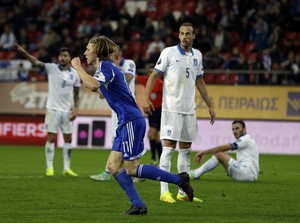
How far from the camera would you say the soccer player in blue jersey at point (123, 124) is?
9844 millimetres

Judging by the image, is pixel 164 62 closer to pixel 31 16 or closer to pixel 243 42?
pixel 243 42

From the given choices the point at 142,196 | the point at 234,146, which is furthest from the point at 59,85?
the point at 142,196

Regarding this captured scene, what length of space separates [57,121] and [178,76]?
5296 millimetres

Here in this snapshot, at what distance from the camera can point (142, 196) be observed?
490 inches

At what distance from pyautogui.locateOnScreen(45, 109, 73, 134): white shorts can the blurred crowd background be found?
8548mm

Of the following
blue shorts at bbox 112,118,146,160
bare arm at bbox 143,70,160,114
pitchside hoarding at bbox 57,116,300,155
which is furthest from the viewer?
pitchside hoarding at bbox 57,116,300,155

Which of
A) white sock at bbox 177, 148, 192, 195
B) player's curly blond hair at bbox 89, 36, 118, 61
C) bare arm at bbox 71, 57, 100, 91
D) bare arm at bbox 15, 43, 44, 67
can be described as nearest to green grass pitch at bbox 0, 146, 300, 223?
white sock at bbox 177, 148, 192, 195

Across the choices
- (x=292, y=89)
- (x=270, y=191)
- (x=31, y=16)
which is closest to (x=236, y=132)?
(x=270, y=191)

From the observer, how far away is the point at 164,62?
11797 millimetres

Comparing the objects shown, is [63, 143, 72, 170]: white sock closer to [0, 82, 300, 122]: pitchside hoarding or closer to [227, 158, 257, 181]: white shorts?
[227, 158, 257, 181]: white shorts

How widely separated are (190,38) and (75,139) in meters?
15.3

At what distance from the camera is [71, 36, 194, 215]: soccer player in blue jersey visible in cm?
984

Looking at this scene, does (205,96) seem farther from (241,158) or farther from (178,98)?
(241,158)

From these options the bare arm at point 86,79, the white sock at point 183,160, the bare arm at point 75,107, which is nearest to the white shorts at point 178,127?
the white sock at point 183,160
